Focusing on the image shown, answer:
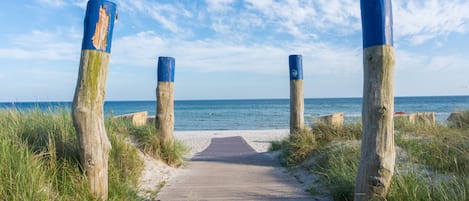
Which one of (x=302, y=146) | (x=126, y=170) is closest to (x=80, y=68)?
(x=126, y=170)

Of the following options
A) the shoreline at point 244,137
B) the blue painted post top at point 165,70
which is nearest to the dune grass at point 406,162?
the shoreline at point 244,137

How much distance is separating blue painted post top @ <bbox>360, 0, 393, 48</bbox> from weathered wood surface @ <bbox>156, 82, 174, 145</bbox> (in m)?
4.99

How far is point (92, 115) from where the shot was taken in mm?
3951

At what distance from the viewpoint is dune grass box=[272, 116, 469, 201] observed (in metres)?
3.60

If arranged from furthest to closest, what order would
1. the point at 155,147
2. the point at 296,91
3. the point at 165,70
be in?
the point at 296,91 → the point at 165,70 → the point at 155,147

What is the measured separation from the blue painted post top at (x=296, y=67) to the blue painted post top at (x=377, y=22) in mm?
4817

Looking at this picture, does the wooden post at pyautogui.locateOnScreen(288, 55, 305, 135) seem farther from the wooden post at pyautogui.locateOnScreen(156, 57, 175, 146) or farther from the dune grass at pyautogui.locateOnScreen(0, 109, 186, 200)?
the dune grass at pyautogui.locateOnScreen(0, 109, 186, 200)

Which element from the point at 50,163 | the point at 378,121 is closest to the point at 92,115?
the point at 50,163

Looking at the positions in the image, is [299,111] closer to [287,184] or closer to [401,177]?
[287,184]

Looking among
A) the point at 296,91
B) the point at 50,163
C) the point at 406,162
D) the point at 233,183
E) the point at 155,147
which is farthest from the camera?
the point at 296,91

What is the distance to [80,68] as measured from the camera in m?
3.96

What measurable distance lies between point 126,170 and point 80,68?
2.02 m

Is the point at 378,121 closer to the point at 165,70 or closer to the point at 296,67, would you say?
the point at 296,67

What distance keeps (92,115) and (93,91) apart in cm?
25
